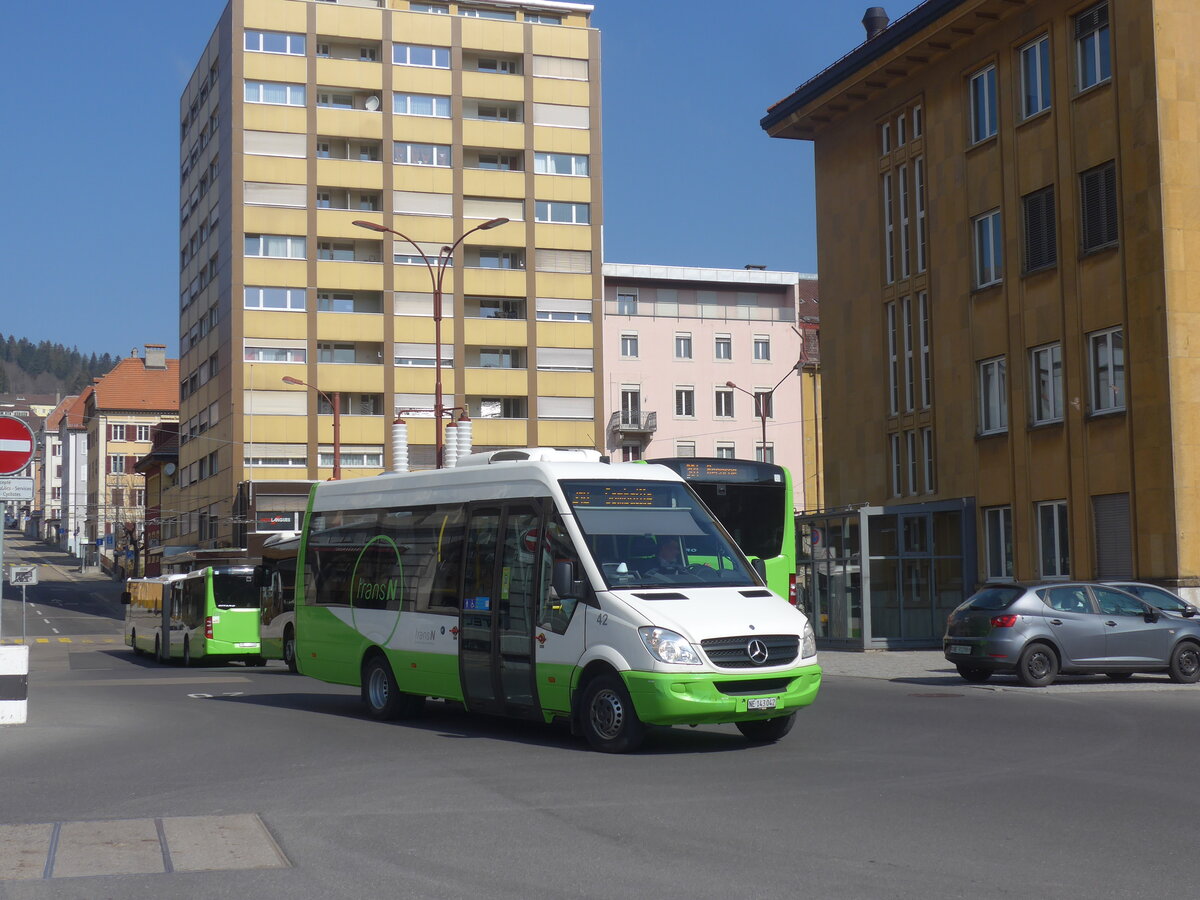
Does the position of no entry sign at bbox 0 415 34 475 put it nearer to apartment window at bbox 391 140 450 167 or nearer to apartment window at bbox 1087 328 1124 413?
apartment window at bbox 1087 328 1124 413

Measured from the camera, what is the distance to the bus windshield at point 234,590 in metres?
33.8

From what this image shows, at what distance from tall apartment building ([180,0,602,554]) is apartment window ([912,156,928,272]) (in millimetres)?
36988

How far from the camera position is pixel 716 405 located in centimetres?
8550

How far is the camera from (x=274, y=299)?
71438 millimetres

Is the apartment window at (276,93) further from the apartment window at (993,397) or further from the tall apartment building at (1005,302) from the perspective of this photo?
the apartment window at (993,397)

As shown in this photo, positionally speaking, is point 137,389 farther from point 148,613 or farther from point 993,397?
point 993,397

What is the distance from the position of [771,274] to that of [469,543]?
73.6 m

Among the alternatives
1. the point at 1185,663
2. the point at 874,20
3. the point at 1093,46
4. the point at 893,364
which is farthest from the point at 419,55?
the point at 1185,663

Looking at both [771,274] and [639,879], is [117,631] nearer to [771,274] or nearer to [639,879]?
[771,274]

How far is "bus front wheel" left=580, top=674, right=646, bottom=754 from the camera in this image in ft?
40.8

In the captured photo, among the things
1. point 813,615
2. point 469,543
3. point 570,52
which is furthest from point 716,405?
point 469,543

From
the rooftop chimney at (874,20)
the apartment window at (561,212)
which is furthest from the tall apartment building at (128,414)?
the rooftop chimney at (874,20)

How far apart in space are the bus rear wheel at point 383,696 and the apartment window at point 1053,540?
1892 cm

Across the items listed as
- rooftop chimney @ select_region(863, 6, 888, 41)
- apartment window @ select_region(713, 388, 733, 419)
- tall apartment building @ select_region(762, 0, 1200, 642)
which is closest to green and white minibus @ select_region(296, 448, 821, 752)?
tall apartment building @ select_region(762, 0, 1200, 642)
